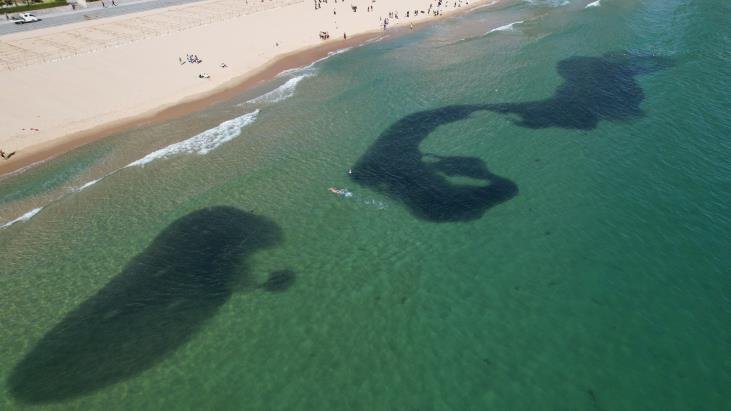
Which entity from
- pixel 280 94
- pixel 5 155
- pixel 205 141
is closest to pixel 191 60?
pixel 280 94

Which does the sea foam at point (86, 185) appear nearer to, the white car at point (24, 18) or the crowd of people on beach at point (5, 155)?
the crowd of people on beach at point (5, 155)

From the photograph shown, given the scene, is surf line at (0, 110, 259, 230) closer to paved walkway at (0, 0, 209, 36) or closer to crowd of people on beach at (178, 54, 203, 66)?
crowd of people on beach at (178, 54, 203, 66)

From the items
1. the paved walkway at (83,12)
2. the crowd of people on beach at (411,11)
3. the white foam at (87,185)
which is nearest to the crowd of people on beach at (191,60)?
the white foam at (87,185)

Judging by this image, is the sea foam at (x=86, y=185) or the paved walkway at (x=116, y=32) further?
the paved walkway at (x=116, y=32)

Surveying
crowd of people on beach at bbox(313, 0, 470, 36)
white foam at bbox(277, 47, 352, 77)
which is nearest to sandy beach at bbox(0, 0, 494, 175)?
crowd of people on beach at bbox(313, 0, 470, 36)

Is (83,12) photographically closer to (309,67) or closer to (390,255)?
(309,67)

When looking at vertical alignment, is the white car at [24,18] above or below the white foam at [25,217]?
above

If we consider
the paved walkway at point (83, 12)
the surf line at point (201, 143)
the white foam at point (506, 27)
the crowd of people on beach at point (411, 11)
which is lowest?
the surf line at point (201, 143)
